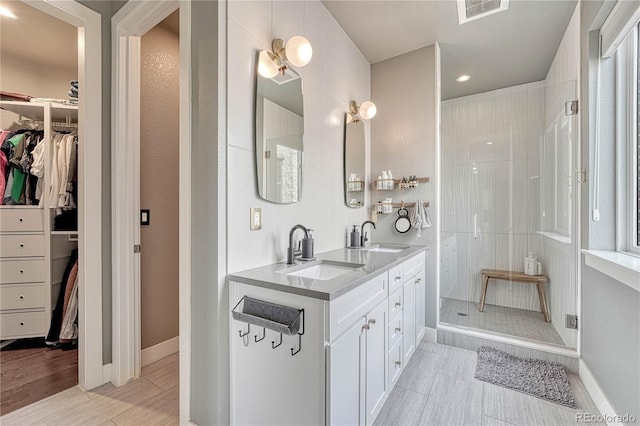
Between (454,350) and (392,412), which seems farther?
(454,350)

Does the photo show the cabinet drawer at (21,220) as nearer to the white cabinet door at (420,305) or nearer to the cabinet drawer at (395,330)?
the cabinet drawer at (395,330)

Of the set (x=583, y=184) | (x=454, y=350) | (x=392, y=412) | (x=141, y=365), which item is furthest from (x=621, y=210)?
(x=141, y=365)

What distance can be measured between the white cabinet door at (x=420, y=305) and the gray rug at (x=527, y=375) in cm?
46

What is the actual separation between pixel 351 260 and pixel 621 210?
5.48 ft

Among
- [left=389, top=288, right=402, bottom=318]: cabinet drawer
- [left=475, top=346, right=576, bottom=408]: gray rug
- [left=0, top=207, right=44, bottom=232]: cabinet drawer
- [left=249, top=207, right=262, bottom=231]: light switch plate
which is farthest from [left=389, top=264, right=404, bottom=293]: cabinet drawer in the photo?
[left=0, top=207, right=44, bottom=232]: cabinet drawer

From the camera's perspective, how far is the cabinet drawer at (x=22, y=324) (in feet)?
7.66

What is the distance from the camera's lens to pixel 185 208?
56.6 inches

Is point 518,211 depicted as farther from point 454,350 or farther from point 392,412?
point 392,412

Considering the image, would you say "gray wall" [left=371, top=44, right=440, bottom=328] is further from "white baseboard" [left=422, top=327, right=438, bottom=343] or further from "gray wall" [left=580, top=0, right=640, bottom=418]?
"gray wall" [left=580, top=0, right=640, bottom=418]

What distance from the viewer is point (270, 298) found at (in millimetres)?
1260

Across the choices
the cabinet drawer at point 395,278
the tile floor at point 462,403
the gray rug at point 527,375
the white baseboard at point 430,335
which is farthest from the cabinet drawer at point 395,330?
the white baseboard at point 430,335

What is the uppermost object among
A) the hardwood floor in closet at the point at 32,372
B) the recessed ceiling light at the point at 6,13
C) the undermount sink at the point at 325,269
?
the recessed ceiling light at the point at 6,13

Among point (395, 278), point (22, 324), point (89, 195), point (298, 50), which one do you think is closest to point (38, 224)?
point (22, 324)

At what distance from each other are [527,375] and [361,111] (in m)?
2.48
